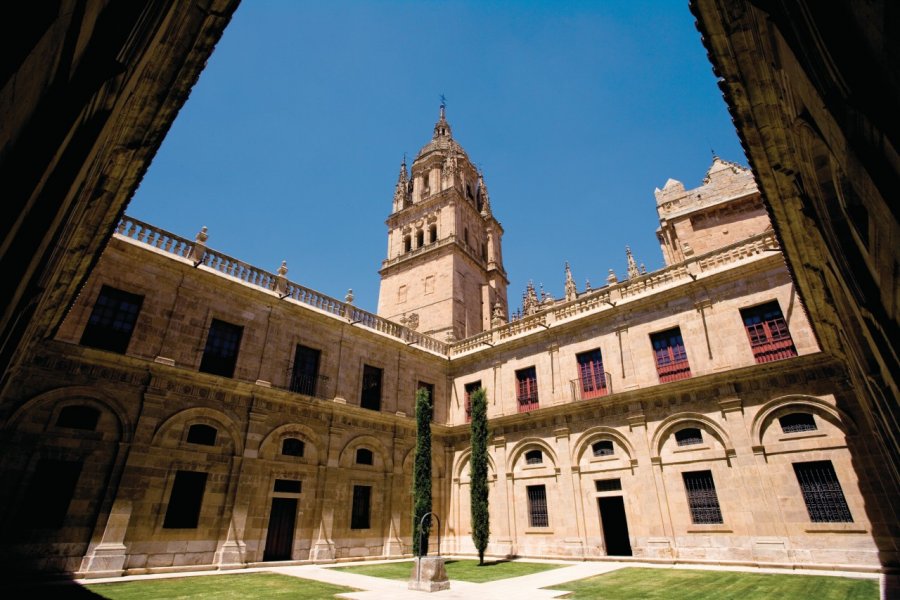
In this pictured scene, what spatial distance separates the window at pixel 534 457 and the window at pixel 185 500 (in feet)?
41.7

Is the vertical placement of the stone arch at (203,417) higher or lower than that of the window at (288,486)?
higher

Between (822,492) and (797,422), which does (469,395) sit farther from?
(822,492)

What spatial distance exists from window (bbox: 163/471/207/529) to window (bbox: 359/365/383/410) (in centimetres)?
722

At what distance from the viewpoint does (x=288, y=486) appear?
1623 cm

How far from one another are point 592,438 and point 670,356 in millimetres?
4543

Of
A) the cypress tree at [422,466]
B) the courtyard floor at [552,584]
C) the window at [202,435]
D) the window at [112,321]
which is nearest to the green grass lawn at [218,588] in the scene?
the courtyard floor at [552,584]

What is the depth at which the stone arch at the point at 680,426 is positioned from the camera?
14742 mm

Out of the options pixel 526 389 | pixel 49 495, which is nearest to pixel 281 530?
pixel 49 495

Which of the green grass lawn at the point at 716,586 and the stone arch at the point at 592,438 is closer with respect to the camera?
the green grass lawn at the point at 716,586

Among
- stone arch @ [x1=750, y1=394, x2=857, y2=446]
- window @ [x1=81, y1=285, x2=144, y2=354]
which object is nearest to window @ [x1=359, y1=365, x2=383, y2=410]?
window @ [x1=81, y1=285, x2=144, y2=354]

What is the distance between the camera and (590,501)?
16.8 metres

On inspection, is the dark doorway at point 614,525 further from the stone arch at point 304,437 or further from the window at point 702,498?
the stone arch at point 304,437

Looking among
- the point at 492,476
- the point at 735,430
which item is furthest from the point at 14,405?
the point at 735,430

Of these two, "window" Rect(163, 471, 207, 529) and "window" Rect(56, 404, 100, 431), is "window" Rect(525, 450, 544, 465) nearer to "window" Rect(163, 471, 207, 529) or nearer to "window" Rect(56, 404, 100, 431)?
"window" Rect(163, 471, 207, 529)
